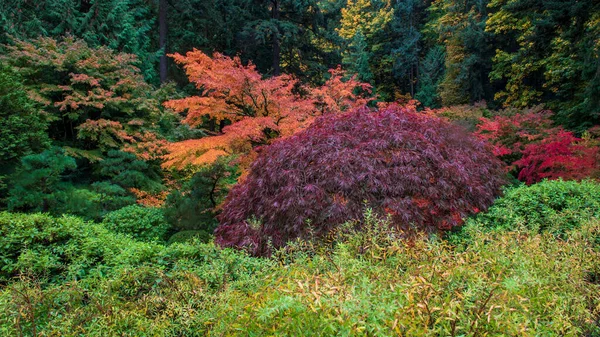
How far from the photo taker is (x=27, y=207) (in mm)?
6023

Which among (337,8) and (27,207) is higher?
(337,8)

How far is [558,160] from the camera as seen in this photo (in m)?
5.73

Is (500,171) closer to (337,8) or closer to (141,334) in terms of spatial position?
(141,334)

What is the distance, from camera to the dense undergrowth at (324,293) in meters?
1.50

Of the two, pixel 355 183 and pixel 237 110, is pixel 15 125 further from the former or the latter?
pixel 355 183

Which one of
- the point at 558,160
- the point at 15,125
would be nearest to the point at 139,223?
the point at 15,125

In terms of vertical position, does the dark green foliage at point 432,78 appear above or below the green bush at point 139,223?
above

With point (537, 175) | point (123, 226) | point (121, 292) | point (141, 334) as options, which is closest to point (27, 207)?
point (123, 226)

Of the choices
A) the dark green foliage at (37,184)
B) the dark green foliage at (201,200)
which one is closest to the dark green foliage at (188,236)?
the dark green foliage at (201,200)

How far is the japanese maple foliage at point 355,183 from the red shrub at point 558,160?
7.06 ft

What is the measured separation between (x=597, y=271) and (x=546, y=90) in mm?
15587

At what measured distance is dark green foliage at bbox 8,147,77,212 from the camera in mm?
5824

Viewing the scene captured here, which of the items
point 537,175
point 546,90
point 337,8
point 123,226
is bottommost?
point 123,226

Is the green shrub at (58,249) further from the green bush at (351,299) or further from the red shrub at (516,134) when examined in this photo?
the red shrub at (516,134)
